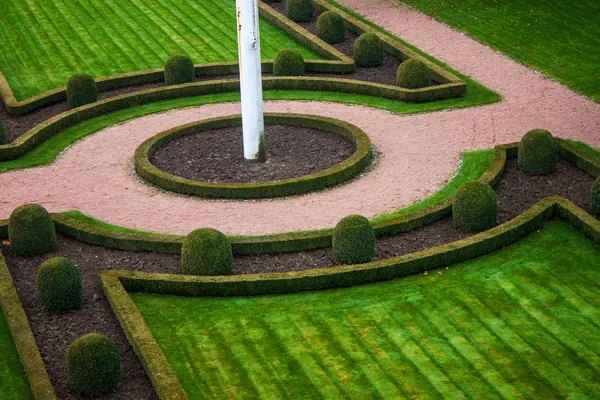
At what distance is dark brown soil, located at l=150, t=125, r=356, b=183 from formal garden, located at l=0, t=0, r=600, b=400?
0.35 feet

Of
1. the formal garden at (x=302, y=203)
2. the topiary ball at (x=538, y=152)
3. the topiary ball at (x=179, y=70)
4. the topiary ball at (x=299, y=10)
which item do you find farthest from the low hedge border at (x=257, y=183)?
the topiary ball at (x=299, y=10)

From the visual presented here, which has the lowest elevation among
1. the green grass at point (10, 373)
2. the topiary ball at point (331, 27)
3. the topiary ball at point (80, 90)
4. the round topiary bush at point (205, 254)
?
the green grass at point (10, 373)

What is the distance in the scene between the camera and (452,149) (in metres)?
32.1

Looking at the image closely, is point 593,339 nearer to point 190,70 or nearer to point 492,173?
point 492,173

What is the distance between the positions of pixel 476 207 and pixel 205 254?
7.41m

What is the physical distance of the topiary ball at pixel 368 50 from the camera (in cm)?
3959

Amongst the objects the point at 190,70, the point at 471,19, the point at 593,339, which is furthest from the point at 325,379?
the point at 471,19

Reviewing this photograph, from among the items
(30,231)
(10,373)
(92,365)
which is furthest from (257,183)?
(92,365)

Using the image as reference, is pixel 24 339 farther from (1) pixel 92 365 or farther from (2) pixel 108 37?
(2) pixel 108 37

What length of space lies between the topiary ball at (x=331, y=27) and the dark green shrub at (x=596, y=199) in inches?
723

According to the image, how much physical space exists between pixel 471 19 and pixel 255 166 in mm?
17982

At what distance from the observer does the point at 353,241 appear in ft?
81.2

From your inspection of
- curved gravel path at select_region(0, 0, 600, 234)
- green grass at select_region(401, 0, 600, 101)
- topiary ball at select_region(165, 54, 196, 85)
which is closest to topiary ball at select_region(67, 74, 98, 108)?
curved gravel path at select_region(0, 0, 600, 234)

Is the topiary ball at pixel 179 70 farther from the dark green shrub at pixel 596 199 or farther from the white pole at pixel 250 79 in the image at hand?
the dark green shrub at pixel 596 199
